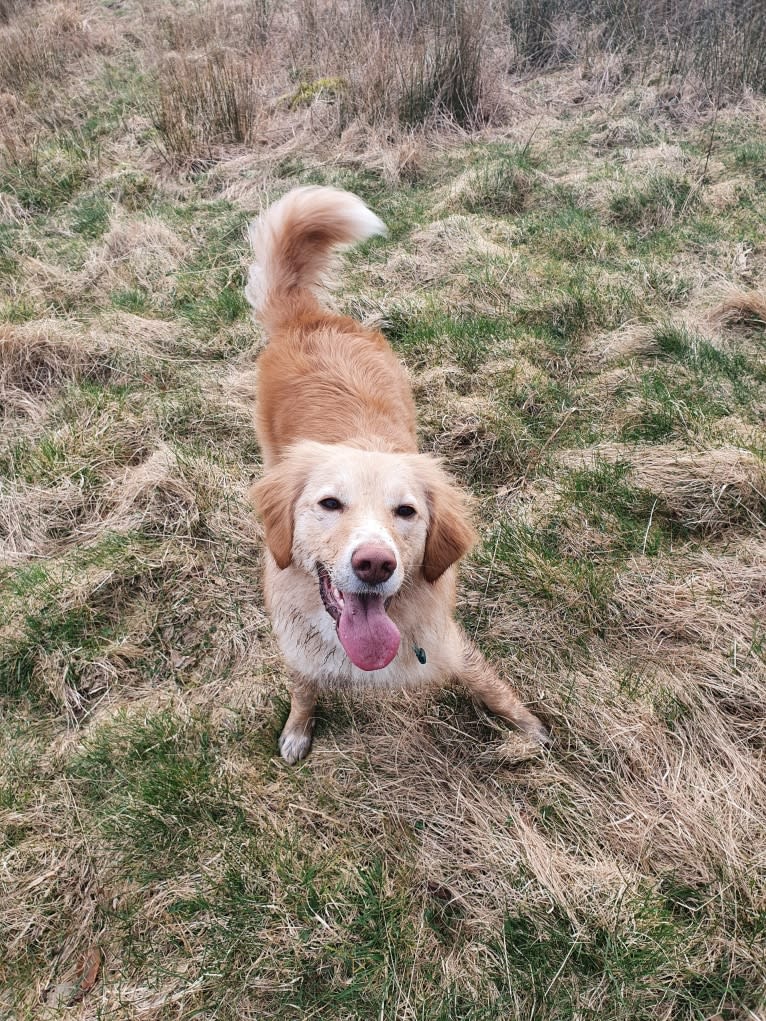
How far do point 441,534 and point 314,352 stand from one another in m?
1.15

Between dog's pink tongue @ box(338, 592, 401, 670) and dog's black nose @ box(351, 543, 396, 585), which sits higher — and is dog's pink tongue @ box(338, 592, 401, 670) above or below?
below

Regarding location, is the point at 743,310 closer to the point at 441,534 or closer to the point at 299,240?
the point at 299,240

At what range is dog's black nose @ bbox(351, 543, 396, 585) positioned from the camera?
162 cm

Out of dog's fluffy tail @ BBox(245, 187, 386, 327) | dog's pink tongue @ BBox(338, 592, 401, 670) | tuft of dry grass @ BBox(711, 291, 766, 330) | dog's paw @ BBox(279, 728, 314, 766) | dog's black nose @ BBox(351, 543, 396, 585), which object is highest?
dog's fluffy tail @ BBox(245, 187, 386, 327)

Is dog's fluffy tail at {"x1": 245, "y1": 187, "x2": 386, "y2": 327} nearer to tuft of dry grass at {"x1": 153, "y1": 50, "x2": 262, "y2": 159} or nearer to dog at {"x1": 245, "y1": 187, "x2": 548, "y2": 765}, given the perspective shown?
dog at {"x1": 245, "y1": 187, "x2": 548, "y2": 765}

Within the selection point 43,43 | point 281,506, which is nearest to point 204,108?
point 43,43

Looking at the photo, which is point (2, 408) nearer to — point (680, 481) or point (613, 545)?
point (613, 545)

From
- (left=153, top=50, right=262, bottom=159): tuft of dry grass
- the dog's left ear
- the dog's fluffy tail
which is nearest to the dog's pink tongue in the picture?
the dog's left ear

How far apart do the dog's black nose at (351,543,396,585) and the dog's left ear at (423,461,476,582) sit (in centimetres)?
37

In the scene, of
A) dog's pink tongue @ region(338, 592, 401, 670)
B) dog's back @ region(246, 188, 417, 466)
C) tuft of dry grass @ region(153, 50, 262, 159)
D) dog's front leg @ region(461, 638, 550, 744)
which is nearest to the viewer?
dog's pink tongue @ region(338, 592, 401, 670)

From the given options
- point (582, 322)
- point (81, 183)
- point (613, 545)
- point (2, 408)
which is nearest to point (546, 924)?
point (613, 545)

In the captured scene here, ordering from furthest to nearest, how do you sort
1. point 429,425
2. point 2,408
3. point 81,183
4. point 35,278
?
1. point 81,183
2. point 35,278
3. point 2,408
4. point 429,425

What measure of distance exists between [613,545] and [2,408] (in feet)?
11.6

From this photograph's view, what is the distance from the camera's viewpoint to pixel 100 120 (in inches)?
299
